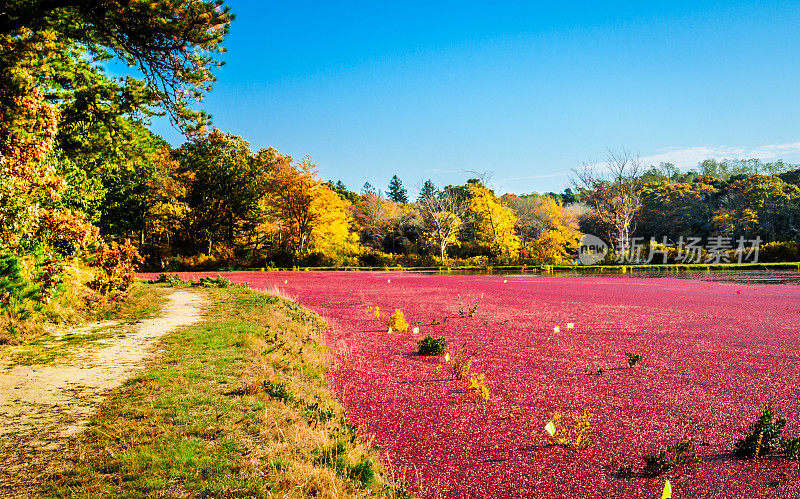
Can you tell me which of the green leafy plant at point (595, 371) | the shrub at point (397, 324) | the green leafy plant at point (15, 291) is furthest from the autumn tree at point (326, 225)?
the green leafy plant at point (595, 371)

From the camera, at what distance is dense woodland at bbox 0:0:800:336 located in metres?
6.54

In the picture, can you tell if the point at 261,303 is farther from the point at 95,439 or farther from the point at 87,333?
the point at 95,439

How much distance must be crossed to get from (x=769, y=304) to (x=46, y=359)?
16520mm

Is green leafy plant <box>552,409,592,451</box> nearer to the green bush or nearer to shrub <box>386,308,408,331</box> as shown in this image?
shrub <box>386,308,408,331</box>

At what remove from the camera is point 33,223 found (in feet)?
21.1

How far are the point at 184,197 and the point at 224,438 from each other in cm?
3504

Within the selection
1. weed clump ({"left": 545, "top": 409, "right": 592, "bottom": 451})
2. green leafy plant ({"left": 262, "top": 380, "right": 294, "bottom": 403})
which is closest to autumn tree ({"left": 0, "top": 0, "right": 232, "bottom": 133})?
green leafy plant ({"left": 262, "top": 380, "right": 294, "bottom": 403})

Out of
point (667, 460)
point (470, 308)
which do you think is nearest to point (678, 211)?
point (470, 308)

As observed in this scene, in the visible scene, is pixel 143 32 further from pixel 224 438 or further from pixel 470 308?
pixel 470 308

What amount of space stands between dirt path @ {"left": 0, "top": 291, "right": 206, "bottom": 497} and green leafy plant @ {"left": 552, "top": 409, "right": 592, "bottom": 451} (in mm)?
3940

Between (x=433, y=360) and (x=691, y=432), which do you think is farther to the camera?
(x=433, y=360)

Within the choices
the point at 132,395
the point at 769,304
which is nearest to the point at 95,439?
the point at 132,395

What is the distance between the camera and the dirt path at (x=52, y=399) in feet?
9.70

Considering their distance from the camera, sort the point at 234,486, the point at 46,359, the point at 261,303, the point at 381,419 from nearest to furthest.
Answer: the point at 234,486
the point at 381,419
the point at 46,359
the point at 261,303
